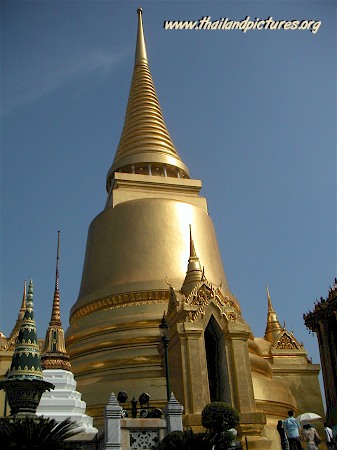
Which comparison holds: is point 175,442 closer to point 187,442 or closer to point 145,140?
point 187,442

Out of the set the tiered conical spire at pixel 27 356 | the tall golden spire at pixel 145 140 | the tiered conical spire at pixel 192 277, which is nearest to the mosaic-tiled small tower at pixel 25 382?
the tiered conical spire at pixel 27 356

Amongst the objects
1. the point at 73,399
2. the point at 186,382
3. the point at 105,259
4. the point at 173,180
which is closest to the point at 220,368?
the point at 186,382

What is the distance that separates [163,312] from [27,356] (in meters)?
9.37

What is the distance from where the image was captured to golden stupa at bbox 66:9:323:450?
48.7 feet

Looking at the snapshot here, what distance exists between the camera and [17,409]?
25.7ft

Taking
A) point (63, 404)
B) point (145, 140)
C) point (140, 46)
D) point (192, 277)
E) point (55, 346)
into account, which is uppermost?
point (140, 46)

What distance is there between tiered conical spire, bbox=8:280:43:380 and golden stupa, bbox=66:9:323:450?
6.22 m

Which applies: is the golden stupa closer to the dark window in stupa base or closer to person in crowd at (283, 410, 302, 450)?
the dark window in stupa base

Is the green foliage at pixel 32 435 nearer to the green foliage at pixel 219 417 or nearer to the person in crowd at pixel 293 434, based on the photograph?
the green foliage at pixel 219 417

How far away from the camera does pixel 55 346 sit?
1292 centimetres

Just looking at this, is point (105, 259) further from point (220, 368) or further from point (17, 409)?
point (17, 409)

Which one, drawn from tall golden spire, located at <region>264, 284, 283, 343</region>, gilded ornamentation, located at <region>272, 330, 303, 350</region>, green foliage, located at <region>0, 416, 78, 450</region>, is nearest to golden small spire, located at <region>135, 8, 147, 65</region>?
tall golden spire, located at <region>264, 284, 283, 343</region>

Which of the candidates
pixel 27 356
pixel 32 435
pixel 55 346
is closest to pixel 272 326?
pixel 55 346

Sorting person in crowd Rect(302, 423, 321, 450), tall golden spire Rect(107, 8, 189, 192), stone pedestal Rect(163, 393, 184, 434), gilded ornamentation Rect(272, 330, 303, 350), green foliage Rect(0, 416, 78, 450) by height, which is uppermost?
tall golden spire Rect(107, 8, 189, 192)
